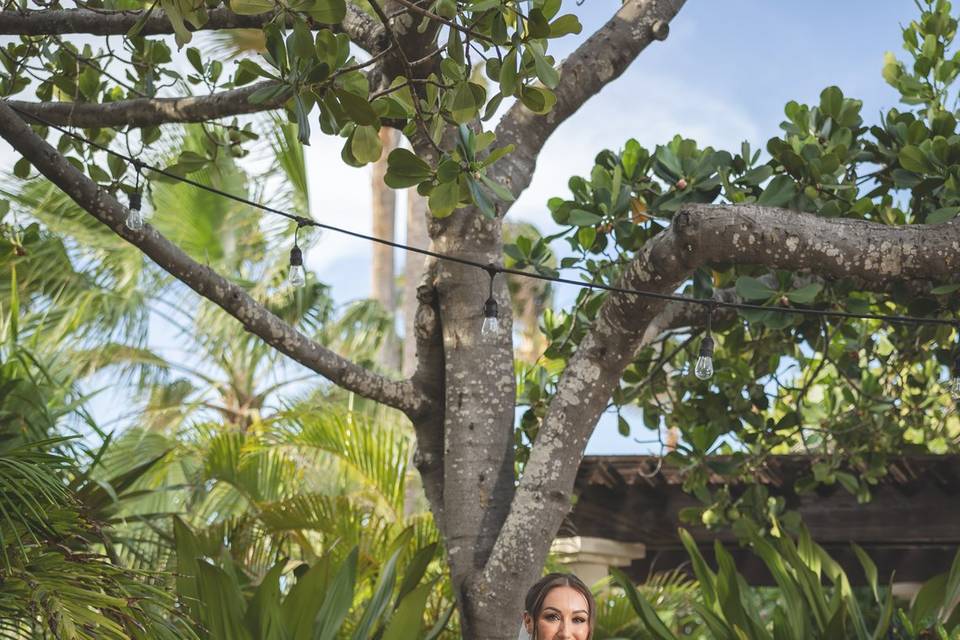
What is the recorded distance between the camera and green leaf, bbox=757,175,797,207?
383cm

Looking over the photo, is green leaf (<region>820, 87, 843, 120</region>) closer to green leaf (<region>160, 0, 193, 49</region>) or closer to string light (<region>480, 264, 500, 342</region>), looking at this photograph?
string light (<region>480, 264, 500, 342</region>)

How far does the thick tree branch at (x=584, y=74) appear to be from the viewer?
160 inches

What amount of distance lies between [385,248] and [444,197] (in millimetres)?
14930

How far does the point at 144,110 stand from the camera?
3.88m

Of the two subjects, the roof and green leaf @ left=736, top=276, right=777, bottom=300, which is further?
the roof

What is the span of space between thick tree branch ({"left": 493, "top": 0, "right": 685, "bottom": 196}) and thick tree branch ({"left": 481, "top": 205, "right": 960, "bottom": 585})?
2.46ft

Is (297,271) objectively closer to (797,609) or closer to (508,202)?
(508,202)

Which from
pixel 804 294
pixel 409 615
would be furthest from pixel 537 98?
pixel 409 615

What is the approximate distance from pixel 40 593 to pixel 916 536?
6.42m

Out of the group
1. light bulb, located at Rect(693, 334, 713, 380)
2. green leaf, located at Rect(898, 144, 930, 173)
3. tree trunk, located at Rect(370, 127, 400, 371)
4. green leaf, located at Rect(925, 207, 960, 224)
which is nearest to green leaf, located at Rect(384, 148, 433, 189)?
light bulb, located at Rect(693, 334, 713, 380)

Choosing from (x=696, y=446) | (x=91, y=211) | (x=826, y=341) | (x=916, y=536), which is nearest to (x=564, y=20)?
(x=91, y=211)

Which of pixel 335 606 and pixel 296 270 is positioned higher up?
pixel 296 270

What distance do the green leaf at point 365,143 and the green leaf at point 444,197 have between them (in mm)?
191

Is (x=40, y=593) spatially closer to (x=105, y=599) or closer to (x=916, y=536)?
(x=105, y=599)
